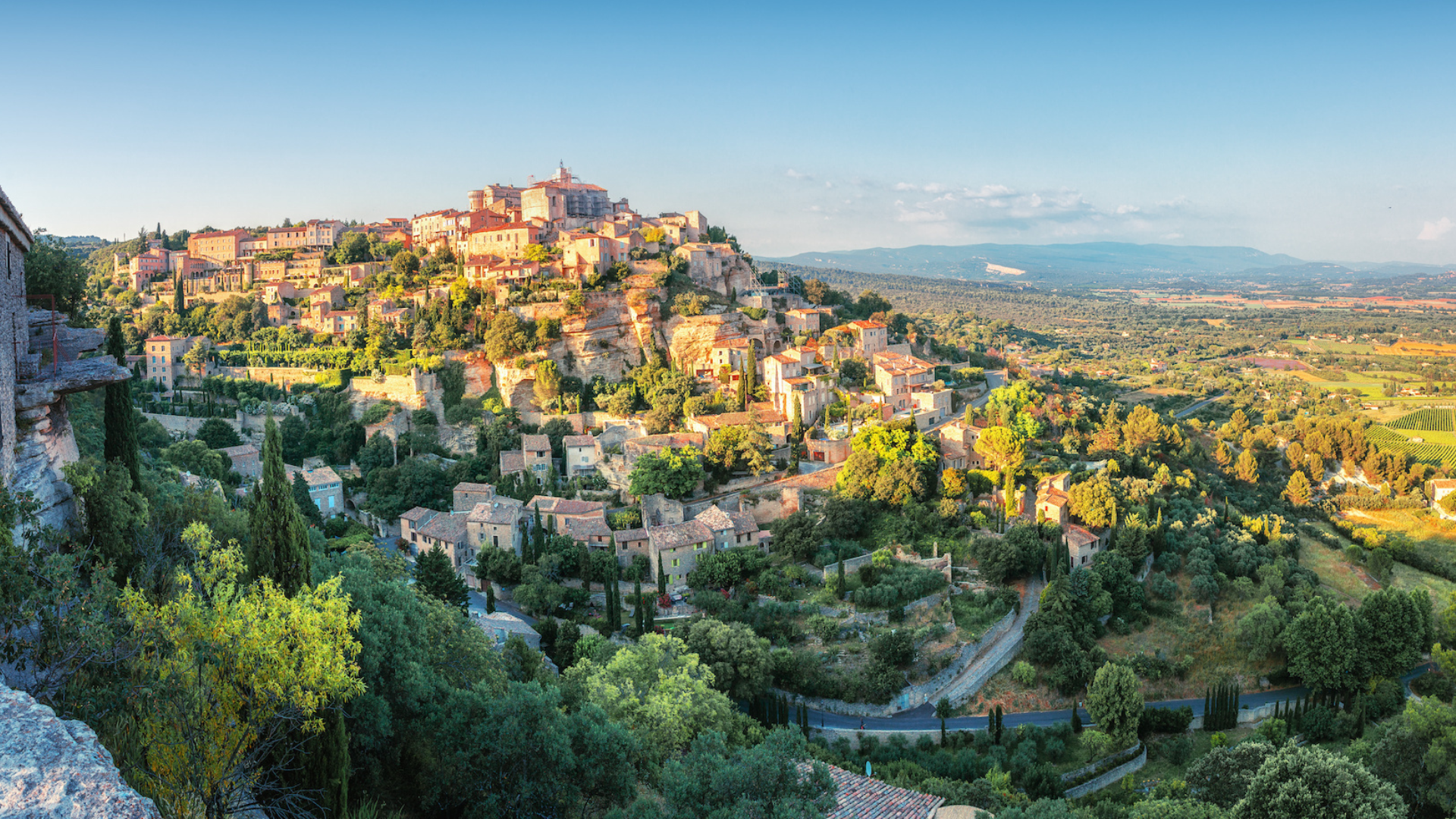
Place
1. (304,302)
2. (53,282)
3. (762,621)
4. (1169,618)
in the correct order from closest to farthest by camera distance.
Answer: (53,282), (762,621), (1169,618), (304,302)

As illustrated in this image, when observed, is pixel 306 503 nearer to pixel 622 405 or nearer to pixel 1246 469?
pixel 622 405

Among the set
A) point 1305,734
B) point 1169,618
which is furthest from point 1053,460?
point 1305,734

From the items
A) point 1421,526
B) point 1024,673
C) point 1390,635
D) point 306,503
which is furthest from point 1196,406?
point 306,503

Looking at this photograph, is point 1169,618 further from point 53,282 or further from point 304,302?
point 304,302

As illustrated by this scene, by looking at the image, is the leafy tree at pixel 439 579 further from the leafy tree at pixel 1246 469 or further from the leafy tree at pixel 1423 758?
the leafy tree at pixel 1246 469

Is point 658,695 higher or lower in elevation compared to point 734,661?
higher

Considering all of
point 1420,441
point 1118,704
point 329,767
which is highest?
point 329,767
